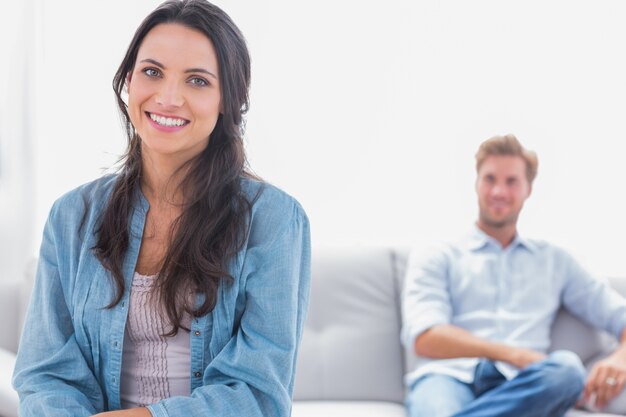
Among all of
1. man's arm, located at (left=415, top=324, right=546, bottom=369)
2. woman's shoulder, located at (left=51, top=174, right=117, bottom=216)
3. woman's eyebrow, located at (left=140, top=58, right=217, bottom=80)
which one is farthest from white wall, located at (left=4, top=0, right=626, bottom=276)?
woman's eyebrow, located at (left=140, top=58, right=217, bottom=80)

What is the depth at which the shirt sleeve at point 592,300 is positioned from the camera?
2.62 meters

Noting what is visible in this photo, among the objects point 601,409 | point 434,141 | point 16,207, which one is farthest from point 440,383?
point 16,207

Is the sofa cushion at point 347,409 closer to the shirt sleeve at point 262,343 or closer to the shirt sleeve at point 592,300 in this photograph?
the shirt sleeve at point 592,300

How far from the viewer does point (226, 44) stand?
1395 millimetres

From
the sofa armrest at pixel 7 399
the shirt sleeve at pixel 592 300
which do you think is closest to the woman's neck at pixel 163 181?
the sofa armrest at pixel 7 399

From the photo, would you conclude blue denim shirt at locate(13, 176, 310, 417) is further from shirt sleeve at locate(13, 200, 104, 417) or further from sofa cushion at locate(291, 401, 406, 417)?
sofa cushion at locate(291, 401, 406, 417)

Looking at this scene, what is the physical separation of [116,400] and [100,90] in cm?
203

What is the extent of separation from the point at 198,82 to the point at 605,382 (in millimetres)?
1668

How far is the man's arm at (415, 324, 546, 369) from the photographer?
8.18 feet

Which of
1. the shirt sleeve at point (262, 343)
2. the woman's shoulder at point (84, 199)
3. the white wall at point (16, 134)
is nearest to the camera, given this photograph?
the shirt sleeve at point (262, 343)

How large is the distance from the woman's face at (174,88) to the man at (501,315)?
4.16ft

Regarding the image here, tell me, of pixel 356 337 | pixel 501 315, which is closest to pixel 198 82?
pixel 356 337

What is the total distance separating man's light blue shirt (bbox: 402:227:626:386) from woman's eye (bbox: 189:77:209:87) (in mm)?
1360

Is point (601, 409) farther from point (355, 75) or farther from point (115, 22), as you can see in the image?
point (115, 22)
